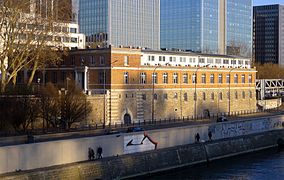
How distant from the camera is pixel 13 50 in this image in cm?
7544

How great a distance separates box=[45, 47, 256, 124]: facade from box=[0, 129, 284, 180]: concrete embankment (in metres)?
20.0

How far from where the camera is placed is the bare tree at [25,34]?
233 feet

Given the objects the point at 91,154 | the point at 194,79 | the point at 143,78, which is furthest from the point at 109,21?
the point at 91,154

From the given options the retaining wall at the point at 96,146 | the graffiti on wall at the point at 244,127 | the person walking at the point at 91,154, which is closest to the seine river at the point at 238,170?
the retaining wall at the point at 96,146

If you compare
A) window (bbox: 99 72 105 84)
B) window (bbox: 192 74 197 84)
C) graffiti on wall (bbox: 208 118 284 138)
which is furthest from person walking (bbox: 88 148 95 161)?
window (bbox: 192 74 197 84)

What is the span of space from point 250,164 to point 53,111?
25.1 m

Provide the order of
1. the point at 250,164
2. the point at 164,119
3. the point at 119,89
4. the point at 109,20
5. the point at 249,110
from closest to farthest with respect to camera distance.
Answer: the point at 250,164
the point at 119,89
the point at 164,119
the point at 249,110
the point at 109,20

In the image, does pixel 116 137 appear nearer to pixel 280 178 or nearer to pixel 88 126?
pixel 280 178

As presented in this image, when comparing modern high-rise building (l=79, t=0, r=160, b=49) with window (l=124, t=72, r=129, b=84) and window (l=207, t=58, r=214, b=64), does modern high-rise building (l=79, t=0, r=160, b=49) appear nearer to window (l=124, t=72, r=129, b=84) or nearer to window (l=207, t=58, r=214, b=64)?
window (l=207, t=58, r=214, b=64)

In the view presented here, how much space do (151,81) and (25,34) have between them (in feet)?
77.9

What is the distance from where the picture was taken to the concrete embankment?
4566 cm

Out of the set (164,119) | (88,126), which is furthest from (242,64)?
(88,126)

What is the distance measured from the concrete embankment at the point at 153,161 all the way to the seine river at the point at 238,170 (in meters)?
1.01

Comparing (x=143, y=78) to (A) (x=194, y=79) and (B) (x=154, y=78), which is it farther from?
(A) (x=194, y=79)
